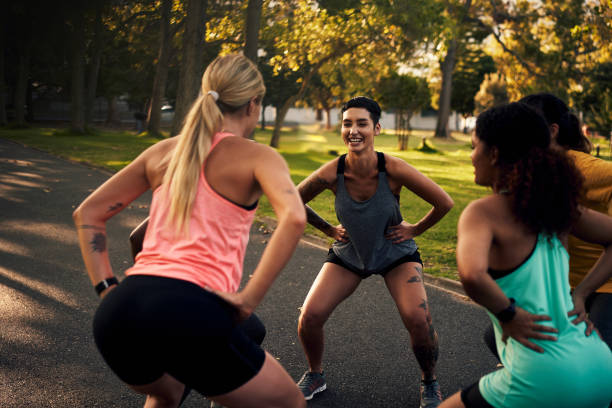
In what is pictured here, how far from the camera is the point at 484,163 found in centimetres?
216

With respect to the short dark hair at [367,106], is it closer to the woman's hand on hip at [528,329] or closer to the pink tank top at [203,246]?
the pink tank top at [203,246]

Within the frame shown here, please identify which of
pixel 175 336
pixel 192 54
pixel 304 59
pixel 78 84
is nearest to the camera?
pixel 175 336

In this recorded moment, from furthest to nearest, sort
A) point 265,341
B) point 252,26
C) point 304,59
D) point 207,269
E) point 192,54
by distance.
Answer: point 304,59, point 192,54, point 252,26, point 265,341, point 207,269

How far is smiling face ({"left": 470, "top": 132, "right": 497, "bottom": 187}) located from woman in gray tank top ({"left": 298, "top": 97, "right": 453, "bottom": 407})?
1609mm

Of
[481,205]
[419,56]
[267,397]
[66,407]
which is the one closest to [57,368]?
[66,407]

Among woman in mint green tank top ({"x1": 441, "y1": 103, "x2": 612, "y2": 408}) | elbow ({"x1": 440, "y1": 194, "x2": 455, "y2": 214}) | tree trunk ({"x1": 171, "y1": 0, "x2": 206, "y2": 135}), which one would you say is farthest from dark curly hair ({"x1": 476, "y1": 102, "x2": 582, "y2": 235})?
tree trunk ({"x1": 171, "y1": 0, "x2": 206, "y2": 135})

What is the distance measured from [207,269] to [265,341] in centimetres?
290

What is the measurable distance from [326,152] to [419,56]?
592 centimetres

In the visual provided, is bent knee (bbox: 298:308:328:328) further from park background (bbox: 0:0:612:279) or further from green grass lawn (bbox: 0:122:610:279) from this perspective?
park background (bbox: 0:0:612:279)

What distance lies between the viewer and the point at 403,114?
31109 mm

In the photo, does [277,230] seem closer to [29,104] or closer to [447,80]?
[447,80]

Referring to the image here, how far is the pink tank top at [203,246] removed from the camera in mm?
2062

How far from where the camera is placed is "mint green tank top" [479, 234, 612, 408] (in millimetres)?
1940

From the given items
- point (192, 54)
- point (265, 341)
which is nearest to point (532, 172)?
point (265, 341)
